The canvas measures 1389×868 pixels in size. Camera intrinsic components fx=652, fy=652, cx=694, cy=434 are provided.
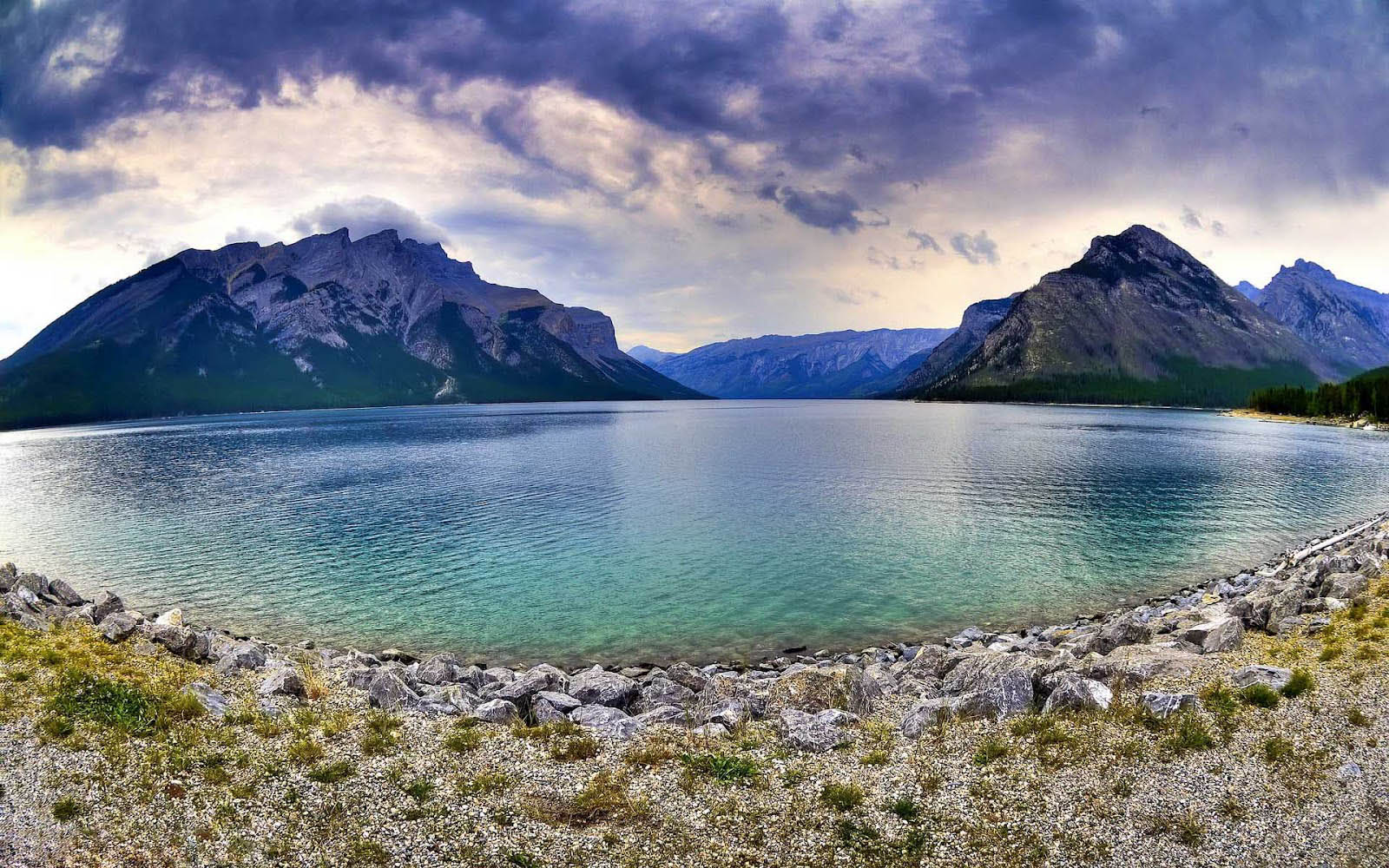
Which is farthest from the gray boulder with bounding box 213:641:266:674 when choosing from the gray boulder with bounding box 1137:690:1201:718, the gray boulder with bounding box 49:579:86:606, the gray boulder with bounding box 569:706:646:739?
the gray boulder with bounding box 1137:690:1201:718

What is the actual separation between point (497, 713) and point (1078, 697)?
18.1 meters

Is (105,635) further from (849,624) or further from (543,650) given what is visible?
(849,624)

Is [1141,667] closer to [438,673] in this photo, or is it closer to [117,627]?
[438,673]

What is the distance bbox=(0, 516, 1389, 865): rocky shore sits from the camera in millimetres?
14352

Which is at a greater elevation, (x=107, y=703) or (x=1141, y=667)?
(x=107, y=703)

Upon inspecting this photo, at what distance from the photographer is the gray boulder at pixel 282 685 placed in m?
22.3

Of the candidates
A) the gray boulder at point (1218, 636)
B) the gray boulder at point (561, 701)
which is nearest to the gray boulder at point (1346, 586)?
the gray boulder at point (1218, 636)

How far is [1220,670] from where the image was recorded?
21.4m

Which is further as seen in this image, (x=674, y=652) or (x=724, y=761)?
(x=674, y=652)

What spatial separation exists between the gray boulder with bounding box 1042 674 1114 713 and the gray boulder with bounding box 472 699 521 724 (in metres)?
16.6

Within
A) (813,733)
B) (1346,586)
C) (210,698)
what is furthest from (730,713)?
(1346,586)

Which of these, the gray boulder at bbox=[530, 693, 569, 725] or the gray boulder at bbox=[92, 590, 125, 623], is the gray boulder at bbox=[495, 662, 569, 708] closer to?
the gray boulder at bbox=[530, 693, 569, 725]

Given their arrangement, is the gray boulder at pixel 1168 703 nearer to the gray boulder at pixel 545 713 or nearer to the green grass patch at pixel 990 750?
the green grass patch at pixel 990 750

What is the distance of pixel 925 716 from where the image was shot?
1998 centimetres
